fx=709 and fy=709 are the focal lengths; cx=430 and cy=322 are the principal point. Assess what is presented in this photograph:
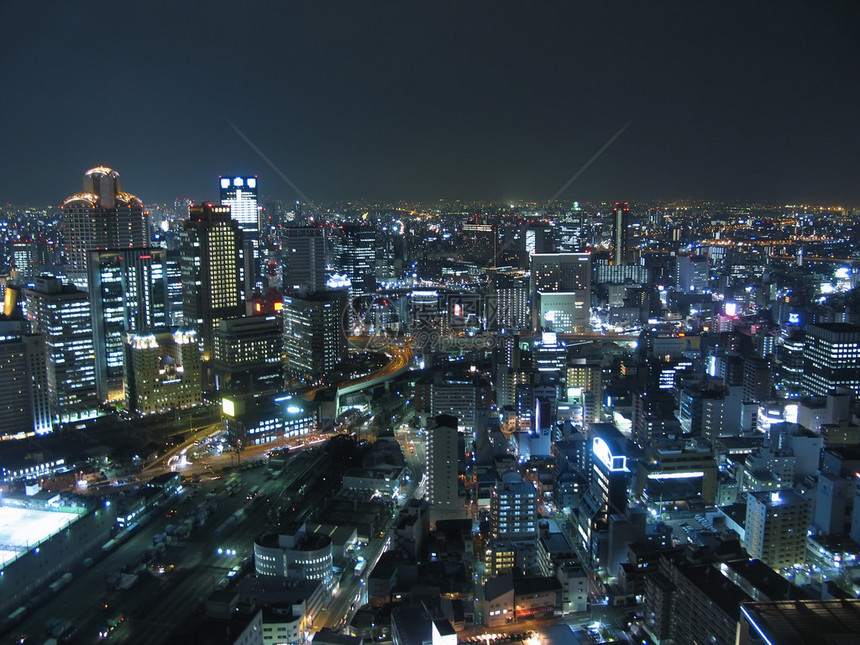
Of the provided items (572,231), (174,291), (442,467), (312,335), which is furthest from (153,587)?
(572,231)

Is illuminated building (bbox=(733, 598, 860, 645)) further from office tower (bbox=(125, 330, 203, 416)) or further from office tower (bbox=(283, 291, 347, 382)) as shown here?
office tower (bbox=(283, 291, 347, 382))

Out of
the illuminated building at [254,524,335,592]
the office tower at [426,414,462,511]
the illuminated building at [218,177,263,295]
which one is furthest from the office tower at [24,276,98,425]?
the illuminated building at [218,177,263,295]

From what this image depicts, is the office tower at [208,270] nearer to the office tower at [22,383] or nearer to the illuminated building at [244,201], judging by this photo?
the office tower at [22,383]

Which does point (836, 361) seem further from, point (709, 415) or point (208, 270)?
point (208, 270)

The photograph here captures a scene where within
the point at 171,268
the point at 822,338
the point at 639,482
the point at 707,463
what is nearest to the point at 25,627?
the point at 639,482

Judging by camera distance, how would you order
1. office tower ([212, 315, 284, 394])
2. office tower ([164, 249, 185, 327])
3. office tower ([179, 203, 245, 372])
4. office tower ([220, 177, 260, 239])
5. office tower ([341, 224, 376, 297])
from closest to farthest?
1. office tower ([212, 315, 284, 394])
2. office tower ([179, 203, 245, 372])
3. office tower ([164, 249, 185, 327])
4. office tower ([341, 224, 376, 297])
5. office tower ([220, 177, 260, 239])

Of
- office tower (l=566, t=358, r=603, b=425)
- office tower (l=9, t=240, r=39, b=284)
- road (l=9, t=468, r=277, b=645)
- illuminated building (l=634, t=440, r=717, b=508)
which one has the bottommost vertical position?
road (l=9, t=468, r=277, b=645)
